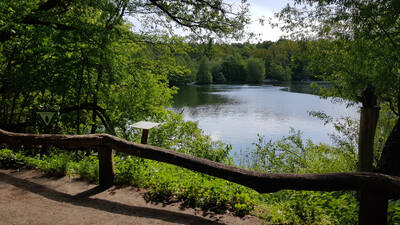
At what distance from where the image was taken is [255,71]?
94125 mm

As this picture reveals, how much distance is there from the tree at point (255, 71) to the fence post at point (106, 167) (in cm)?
9014

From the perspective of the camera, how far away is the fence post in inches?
184

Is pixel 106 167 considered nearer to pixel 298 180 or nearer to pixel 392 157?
pixel 298 180

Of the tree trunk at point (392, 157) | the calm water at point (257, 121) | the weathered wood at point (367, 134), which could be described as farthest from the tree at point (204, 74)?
the tree trunk at point (392, 157)

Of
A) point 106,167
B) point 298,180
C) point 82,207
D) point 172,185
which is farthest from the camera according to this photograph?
point 106,167

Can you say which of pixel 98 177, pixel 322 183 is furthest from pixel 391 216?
pixel 98 177

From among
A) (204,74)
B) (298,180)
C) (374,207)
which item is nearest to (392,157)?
(374,207)

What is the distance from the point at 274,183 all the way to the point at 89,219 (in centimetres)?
235

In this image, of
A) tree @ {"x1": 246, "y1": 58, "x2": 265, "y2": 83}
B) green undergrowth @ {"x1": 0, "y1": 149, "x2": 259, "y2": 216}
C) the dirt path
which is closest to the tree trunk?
green undergrowth @ {"x1": 0, "y1": 149, "x2": 259, "y2": 216}

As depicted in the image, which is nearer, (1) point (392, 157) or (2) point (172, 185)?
(2) point (172, 185)

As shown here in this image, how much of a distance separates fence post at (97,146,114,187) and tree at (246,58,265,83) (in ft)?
296

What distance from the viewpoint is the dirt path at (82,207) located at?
3566 mm

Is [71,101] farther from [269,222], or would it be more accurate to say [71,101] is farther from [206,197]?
[269,222]

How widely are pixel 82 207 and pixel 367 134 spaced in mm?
Answer: 5934
